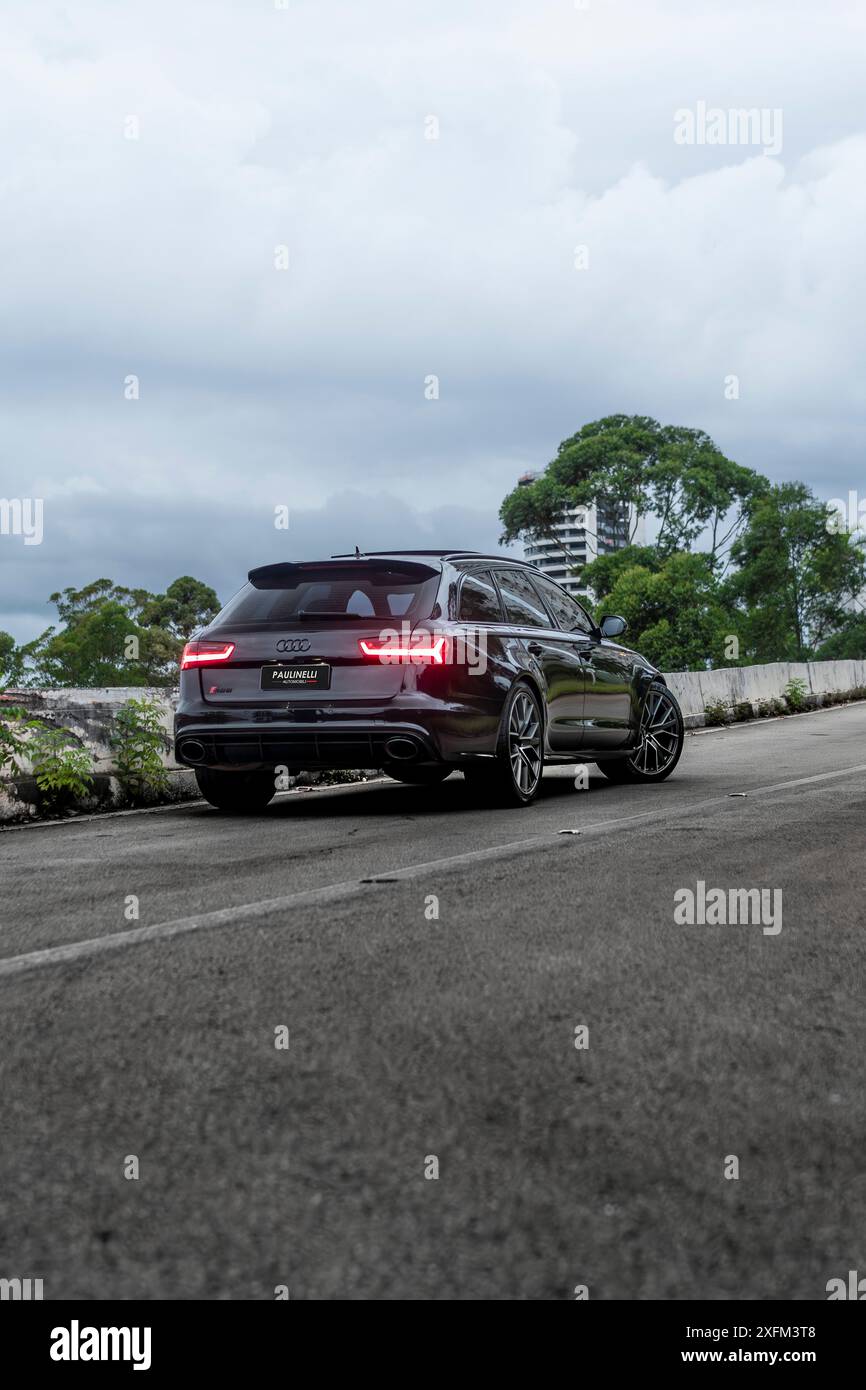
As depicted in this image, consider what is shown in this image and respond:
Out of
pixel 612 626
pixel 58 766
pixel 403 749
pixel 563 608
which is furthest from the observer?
pixel 563 608

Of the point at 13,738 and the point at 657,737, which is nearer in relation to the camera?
the point at 13,738

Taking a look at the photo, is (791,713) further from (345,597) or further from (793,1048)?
(793,1048)

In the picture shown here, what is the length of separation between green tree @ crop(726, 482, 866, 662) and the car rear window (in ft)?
213

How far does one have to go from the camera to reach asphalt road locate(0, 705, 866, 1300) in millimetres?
2629

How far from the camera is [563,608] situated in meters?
12.1

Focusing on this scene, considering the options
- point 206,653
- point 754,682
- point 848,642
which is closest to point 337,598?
point 206,653

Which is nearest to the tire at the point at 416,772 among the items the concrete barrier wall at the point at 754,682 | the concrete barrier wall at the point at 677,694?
the concrete barrier wall at the point at 677,694

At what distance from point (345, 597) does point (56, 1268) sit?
25.4 ft

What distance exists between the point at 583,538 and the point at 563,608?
196 ft

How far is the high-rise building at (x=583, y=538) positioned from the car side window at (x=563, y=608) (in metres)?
57.2

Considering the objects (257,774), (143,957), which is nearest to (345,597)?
(257,774)

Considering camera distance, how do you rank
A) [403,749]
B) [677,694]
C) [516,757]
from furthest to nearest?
[677,694]
[516,757]
[403,749]

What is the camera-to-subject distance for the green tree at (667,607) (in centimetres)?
6438

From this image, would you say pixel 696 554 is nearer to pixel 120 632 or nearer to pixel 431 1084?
pixel 120 632
